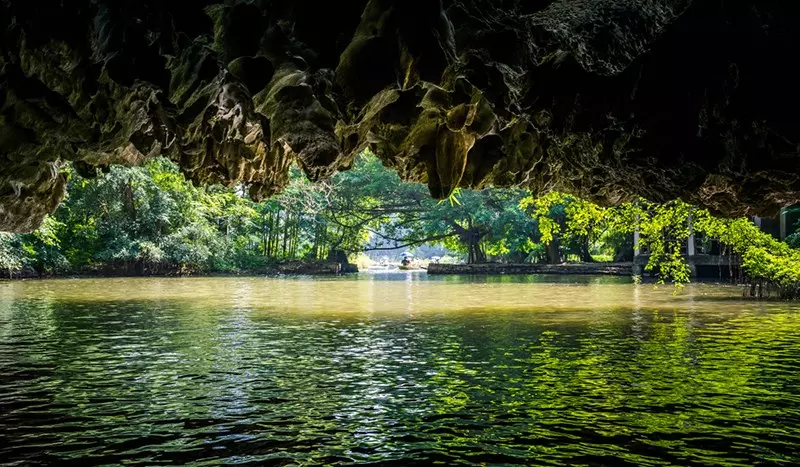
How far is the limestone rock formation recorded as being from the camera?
707 cm

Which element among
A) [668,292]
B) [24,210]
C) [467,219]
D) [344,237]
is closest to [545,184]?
[24,210]

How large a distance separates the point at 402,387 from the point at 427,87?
4.61 m

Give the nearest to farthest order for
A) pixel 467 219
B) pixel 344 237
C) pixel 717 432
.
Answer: pixel 717 432 < pixel 467 219 < pixel 344 237

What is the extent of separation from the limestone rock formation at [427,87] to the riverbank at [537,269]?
3755 centimetres

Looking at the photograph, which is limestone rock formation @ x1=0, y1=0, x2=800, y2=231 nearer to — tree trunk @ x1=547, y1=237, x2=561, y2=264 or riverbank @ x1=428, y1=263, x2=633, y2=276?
riverbank @ x1=428, y1=263, x2=633, y2=276

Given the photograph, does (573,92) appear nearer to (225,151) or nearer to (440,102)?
(440,102)

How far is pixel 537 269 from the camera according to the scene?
52281 mm

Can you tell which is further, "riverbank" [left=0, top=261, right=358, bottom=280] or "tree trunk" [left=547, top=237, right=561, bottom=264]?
"tree trunk" [left=547, top=237, right=561, bottom=264]

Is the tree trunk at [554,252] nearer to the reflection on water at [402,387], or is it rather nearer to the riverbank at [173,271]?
the riverbank at [173,271]

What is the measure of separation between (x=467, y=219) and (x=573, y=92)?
5232 cm

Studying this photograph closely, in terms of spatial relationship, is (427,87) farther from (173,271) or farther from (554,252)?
(554,252)

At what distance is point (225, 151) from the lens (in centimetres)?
1081

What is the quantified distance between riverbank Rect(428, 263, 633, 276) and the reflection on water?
2556 cm

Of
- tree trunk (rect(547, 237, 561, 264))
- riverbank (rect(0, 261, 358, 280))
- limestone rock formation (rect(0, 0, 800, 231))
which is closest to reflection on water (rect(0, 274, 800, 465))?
limestone rock formation (rect(0, 0, 800, 231))
